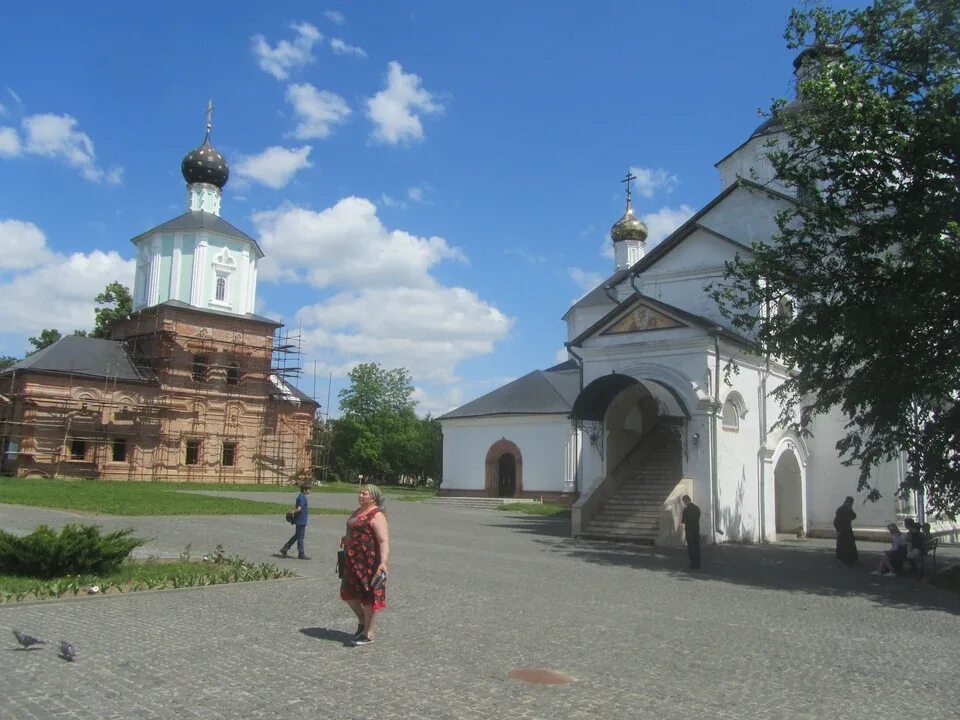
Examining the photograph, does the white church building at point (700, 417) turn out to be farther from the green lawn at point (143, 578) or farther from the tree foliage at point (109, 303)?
the tree foliage at point (109, 303)

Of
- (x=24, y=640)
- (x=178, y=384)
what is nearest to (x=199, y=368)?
(x=178, y=384)

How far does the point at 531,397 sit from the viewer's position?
36.8 meters

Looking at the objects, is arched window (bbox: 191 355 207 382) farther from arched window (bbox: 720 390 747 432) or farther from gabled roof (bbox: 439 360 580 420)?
arched window (bbox: 720 390 747 432)

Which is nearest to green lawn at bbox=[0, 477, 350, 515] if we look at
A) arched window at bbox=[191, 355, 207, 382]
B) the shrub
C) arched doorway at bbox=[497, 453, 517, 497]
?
arched doorway at bbox=[497, 453, 517, 497]

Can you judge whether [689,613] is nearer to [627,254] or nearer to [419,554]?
[419,554]

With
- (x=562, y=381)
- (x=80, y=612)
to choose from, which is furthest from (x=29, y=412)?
(x=80, y=612)

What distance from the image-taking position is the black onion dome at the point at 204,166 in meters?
45.9

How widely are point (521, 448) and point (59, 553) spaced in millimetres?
26471

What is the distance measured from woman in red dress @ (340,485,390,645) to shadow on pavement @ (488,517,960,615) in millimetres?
7449

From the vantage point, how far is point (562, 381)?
3794 centimetres

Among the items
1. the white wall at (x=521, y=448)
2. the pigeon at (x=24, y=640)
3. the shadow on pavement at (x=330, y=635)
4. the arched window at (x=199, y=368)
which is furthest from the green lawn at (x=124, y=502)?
the pigeon at (x=24, y=640)

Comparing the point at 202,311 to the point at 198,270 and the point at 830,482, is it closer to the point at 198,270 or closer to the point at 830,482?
the point at 198,270

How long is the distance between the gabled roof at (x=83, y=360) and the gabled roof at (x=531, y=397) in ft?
56.5

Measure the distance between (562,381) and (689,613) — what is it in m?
27.9
